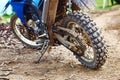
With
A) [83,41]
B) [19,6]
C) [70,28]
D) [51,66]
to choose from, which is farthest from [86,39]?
[19,6]

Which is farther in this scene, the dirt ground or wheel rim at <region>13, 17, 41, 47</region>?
wheel rim at <region>13, 17, 41, 47</region>

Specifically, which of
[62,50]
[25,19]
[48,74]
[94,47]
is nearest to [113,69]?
[94,47]

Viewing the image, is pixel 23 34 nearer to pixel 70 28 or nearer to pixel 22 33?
pixel 22 33

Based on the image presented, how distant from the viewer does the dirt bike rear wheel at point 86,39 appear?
485 cm

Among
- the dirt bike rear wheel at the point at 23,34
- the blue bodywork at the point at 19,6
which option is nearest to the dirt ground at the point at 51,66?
the dirt bike rear wheel at the point at 23,34

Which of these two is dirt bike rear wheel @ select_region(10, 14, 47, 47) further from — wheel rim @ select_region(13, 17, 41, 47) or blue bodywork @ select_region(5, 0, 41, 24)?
blue bodywork @ select_region(5, 0, 41, 24)

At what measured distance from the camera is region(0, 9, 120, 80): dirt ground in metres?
4.81

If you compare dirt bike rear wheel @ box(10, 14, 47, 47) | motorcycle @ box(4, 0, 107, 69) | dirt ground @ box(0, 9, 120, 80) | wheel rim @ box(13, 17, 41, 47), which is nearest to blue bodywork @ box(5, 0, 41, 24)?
motorcycle @ box(4, 0, 107, 69)

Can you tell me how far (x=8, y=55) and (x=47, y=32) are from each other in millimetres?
1113

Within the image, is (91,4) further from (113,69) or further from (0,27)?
(0,27)

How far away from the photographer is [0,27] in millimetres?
8898

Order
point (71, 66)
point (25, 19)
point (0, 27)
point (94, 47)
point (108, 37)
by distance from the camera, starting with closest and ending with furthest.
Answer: point (94, 47) < point (71, 66) < point (25, 19) < point (108, 37) < point (0, 27)

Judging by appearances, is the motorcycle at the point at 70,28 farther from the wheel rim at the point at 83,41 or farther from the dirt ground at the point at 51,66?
the dirt ground at the point at 51,66

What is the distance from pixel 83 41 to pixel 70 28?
32 centimetres
